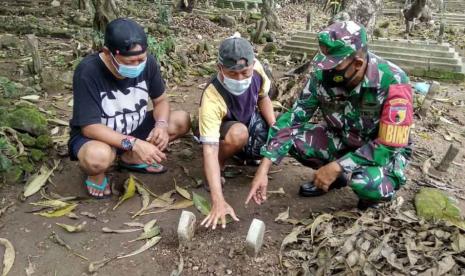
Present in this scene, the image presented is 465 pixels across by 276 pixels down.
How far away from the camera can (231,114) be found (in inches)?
121

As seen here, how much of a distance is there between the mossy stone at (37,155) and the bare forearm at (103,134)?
83cm

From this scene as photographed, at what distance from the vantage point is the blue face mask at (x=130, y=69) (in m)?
2.75

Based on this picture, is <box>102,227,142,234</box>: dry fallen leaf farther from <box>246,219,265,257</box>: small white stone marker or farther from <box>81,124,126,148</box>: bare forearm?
<box>246,219,265,257</box>: small white stone marker

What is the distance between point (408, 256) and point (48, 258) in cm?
203

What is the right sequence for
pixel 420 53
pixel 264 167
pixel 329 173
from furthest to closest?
pixel 420 53
pixel 264 167
pixel 329 173

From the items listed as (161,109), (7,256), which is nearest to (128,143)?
(161,109)

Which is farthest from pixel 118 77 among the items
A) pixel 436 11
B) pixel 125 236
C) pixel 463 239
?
pixel 436 11

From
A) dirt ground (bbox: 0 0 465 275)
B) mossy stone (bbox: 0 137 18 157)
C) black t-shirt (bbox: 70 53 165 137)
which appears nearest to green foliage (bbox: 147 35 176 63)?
dirt ground (bbox: 0 0 465 275)

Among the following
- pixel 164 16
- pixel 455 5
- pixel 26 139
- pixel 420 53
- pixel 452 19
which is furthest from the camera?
pixel 455 5

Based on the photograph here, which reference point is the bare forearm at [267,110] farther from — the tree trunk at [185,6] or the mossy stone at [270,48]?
the tree trunk at [185,6]

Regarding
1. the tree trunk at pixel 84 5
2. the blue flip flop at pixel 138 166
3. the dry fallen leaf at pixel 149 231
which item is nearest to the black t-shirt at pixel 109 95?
the blue flip flop at pixel 138 166

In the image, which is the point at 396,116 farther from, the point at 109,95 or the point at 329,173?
the point at 109,95

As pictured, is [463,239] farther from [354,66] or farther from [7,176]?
[7,176]

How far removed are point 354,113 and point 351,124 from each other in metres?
0.10
